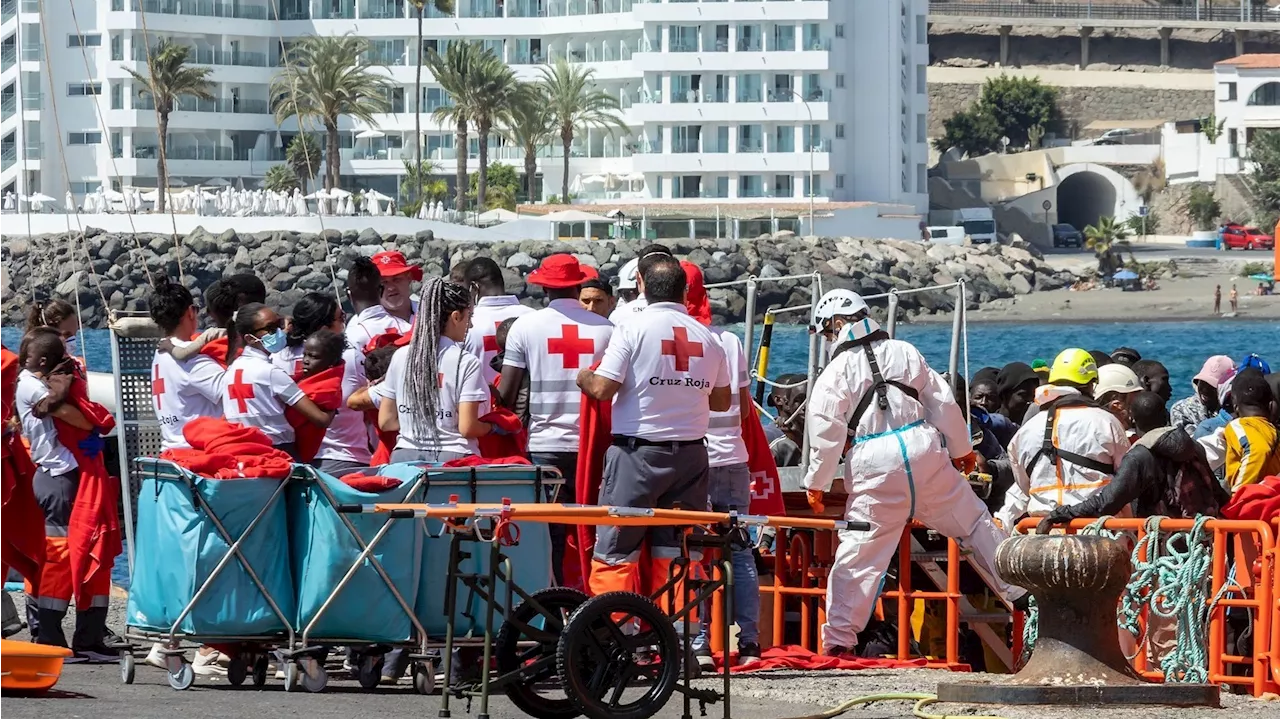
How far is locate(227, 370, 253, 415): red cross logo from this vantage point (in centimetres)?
971

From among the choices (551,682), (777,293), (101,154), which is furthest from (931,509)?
(101,154)

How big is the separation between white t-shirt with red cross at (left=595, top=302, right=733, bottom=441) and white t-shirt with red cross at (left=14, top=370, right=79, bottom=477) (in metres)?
2.95

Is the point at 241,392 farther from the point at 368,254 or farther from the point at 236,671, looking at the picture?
the point at 368,254

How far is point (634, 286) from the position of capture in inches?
430

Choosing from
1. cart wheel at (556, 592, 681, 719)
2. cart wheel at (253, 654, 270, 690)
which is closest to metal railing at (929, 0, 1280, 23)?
cart wheel at (253, 654, 270, 690)

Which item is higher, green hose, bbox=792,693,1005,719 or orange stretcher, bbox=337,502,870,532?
orange stretcher, bbox=337,502,870,532

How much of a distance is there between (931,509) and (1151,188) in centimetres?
11766

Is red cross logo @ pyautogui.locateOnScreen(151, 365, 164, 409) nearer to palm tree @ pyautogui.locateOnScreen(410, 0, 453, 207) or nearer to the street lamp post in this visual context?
the street lamp post

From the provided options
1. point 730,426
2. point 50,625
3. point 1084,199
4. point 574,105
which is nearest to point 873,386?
point 730,426

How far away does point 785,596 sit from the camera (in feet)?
36.7

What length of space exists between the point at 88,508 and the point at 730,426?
3.17m

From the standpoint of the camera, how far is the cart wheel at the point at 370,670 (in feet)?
30.3

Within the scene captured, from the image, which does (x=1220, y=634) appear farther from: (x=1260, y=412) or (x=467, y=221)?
(x=467, y=221)

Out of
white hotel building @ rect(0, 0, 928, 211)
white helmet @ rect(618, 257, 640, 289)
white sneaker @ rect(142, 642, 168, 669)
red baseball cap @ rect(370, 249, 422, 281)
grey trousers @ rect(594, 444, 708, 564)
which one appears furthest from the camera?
white hotel building @ rect(0, 0, 928, 211)
